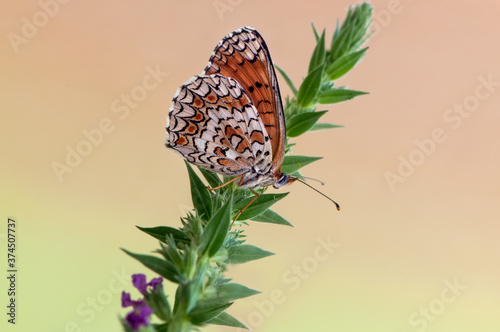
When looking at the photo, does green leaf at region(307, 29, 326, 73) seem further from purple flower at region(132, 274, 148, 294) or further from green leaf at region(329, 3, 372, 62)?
purple flower at region(132, 274, 148, 294)

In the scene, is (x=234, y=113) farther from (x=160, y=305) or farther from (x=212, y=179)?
(x=160, y=305)

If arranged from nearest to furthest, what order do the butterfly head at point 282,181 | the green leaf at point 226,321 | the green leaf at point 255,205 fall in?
the green leaf at point 226,321 < the green leaf at point 255,205 < the butterfly head at point 282,181

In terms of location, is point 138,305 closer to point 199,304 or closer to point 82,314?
point 199,304

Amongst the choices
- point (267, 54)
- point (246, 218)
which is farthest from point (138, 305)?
point (267, 54)

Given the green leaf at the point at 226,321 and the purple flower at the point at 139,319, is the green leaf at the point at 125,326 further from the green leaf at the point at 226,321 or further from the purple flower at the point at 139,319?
the green leaf at the point at 226,321

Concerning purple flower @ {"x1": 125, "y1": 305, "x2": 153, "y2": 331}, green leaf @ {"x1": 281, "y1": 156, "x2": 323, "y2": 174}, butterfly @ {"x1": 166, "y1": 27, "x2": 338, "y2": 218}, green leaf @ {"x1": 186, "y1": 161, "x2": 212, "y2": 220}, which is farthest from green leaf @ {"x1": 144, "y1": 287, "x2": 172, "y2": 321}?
green leaf @ {"x1": 281, "y1": 156, "x2": 323, "y2": 174}

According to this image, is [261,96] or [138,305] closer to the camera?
[138,305]

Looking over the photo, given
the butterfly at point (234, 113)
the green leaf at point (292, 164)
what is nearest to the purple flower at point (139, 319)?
the butterfly at point (234, 113)
